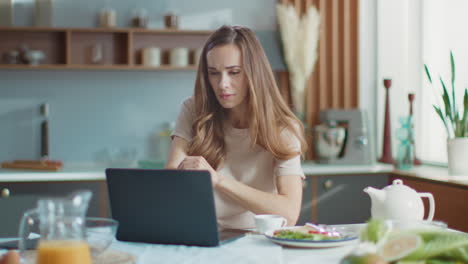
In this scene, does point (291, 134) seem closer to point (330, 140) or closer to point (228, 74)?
point (228, 74)

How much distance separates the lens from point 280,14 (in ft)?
13.4

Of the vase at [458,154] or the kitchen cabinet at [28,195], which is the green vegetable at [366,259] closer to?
Answer: the vase at [458,154]

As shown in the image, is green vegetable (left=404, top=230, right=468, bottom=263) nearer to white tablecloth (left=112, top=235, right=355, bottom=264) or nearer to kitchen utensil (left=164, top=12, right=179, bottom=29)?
white tablecloth (left=112, top=235, right=355, bottom=264)

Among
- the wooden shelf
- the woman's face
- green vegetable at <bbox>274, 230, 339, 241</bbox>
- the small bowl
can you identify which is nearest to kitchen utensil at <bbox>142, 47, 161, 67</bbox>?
the wooden shelf

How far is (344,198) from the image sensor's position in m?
3.70

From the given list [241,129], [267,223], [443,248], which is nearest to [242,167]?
[241,129]

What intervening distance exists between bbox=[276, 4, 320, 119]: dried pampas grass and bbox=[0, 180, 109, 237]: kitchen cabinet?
55.1 inches

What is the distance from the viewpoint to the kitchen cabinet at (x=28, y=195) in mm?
3301

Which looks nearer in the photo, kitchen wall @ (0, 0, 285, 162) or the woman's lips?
the woman's lips

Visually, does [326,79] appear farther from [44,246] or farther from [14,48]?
[44,246]

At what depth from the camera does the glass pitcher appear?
1167 millimetres

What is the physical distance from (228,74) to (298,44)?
1.87 m

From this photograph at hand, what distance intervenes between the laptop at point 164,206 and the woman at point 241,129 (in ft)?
1.74

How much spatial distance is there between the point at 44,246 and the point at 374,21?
3488mm
